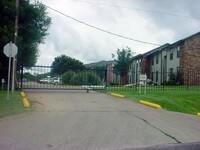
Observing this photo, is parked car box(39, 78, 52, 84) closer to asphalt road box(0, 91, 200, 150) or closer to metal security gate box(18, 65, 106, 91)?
metal security gate box(18, 65, 106, 91)

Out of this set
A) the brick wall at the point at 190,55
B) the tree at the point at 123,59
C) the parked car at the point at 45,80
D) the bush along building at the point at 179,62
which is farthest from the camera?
the tree at the point at 123,59

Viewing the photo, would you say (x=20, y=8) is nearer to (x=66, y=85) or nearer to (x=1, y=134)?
(x=66, y=85)

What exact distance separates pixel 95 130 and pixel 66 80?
53.9ft

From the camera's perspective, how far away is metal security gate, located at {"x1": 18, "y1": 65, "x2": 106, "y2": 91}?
22245 millimetres

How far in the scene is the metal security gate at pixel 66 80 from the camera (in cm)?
2225

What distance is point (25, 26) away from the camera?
909 inches

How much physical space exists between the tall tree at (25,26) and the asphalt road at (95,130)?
9.60 meters

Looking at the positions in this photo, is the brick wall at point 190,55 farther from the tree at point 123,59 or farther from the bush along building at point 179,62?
the tree at point 123,59

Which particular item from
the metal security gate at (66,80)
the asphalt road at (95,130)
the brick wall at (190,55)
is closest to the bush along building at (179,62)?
the brick wall at (190,55)

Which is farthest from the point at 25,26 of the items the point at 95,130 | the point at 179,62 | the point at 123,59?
the point at 123,59

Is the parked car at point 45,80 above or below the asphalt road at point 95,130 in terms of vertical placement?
above

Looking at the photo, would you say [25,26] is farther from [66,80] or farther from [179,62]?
[179,62]

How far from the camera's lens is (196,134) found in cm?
898

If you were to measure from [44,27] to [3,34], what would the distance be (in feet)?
17.3
